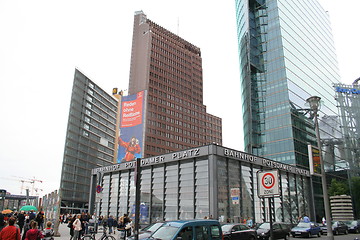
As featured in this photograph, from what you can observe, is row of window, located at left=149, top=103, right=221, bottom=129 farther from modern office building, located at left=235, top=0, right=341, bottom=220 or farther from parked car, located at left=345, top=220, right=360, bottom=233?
parked car, located at left=345, top=220, right=360, bottom=233

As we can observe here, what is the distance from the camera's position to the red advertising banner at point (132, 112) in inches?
2879

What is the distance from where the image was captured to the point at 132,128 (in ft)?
241

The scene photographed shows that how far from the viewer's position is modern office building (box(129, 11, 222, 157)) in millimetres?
110688

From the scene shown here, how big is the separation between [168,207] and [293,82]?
163 feet

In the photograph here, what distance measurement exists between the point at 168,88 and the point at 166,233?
10946cm

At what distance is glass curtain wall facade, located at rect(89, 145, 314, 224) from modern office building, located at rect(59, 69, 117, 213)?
6264 cm

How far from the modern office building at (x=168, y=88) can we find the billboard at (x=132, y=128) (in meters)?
29.0

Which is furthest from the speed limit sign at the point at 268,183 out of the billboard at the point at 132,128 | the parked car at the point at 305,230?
the billboard at the point at 132,128

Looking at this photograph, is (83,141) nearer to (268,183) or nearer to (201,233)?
(201,233)

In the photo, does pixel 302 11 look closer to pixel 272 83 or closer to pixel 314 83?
pixel 314 83

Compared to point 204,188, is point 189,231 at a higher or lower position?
lower

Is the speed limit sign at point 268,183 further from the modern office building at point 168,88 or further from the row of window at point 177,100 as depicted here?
the row of window at point 177,100

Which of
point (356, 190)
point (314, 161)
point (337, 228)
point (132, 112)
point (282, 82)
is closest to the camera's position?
point (314, 161)

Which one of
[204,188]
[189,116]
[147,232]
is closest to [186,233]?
[147,232]
